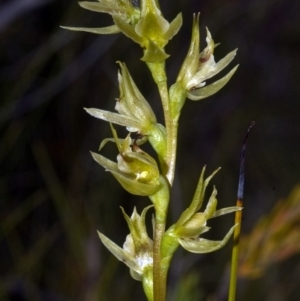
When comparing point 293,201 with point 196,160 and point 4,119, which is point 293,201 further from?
point 196,160

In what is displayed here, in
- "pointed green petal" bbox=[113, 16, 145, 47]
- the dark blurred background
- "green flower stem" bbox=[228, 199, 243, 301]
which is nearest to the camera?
"pointed green petal" bbox=[113, 16, 145, 47]

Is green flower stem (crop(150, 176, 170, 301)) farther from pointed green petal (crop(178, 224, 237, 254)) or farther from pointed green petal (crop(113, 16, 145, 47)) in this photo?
pointed green petal (crop(113, 16, 145, 47))

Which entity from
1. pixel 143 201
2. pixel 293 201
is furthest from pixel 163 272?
pixel 143 201

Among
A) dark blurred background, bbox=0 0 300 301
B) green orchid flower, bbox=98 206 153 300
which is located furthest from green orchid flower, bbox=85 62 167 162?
dark blurred background, bbox=0 0 300 301

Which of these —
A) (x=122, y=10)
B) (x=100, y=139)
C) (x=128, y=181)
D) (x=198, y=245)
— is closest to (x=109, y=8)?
(x=122, y=10)

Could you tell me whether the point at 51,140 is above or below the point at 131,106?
below

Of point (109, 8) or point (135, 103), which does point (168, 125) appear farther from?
point (109, 8)
